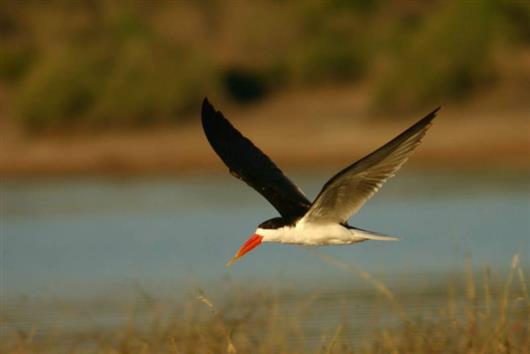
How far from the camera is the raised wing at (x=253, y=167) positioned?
29.7 feet

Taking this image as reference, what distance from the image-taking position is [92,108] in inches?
1136

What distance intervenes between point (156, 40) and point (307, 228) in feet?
72.6

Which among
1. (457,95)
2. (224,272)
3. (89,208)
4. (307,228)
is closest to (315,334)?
(307,228)

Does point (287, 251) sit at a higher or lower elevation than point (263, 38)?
lower

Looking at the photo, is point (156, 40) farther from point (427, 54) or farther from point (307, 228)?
point (307, 228)

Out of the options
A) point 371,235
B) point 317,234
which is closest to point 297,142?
point 317,234

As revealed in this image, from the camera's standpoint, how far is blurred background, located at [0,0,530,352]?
12.1 m

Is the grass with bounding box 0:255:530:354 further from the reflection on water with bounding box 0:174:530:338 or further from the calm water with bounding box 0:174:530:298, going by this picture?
the calm water with bounding box 0:174:530:298

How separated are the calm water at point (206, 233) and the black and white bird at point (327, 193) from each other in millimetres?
1014

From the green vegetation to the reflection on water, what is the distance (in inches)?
155

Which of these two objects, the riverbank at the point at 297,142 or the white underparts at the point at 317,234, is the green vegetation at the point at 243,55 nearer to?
the riverbank at the point at 297,142

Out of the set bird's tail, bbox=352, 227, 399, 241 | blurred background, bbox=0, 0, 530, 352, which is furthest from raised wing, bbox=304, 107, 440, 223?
blurred background, bbox=0, 0, 530, 352

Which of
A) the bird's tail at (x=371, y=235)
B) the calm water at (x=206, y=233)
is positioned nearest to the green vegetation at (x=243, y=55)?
the calm water at (x=206, y=233)

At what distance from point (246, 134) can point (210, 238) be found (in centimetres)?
942
